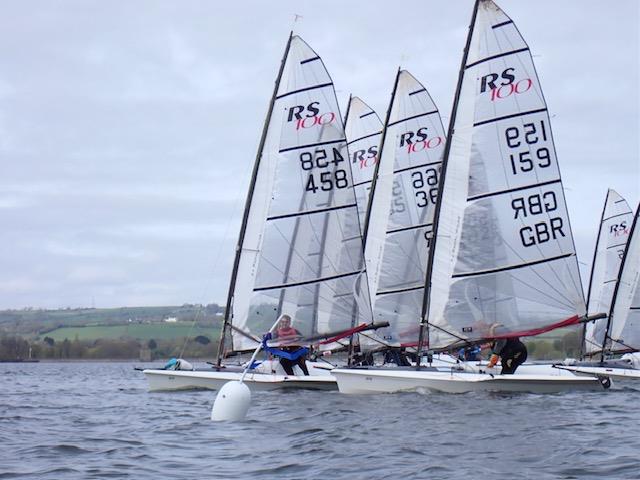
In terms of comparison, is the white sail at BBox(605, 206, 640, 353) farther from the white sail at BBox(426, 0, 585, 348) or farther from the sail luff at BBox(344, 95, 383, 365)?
the white sail at BBox(426, 0, 585, 348)

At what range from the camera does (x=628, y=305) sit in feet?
122

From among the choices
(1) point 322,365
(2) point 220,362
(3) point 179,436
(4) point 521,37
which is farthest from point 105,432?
(4) point 521,37

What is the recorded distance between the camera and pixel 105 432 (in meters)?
17.4

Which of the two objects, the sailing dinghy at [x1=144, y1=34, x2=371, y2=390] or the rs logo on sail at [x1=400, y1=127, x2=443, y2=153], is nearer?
the sailing dinghy at [x1=144, y1=34, x2=371, y2=390]

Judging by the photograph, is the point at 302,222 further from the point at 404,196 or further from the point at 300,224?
the point at 404,196

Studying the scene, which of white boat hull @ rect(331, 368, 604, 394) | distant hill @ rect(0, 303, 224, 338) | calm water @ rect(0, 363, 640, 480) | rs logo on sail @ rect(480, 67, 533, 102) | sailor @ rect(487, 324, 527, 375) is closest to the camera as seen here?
calm water @ rect(0, 363, 640, 480)

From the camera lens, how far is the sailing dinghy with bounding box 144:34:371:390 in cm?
2708

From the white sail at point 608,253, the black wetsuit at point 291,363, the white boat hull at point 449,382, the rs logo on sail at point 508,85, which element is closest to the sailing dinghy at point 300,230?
the black wetsuit at point 291,363

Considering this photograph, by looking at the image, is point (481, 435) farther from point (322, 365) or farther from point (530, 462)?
point (322, 365)

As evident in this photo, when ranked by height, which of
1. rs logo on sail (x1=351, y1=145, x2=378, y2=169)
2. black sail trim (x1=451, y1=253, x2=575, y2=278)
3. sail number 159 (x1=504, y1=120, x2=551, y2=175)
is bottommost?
black sail trim (x1=451, y1=253, x2=575, y2=278)

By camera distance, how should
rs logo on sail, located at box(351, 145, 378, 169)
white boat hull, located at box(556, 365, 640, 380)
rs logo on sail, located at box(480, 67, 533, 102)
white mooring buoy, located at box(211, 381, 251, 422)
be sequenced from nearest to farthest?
white mooring buoy, located at box(211, 381, 251, 422), rs logo on sail, located at box(480, 67, 533, 102), white boat hull, located at box(556, 365, 640, 380), rs logo on sail, located at box(351, 145, 378, 169)

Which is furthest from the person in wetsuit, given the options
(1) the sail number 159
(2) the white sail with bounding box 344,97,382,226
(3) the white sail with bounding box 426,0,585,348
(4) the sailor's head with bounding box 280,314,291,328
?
(2) the white sail with bounding box 344,97,382,226

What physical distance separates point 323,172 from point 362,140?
873cm

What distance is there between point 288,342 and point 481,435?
11267 millimetres
